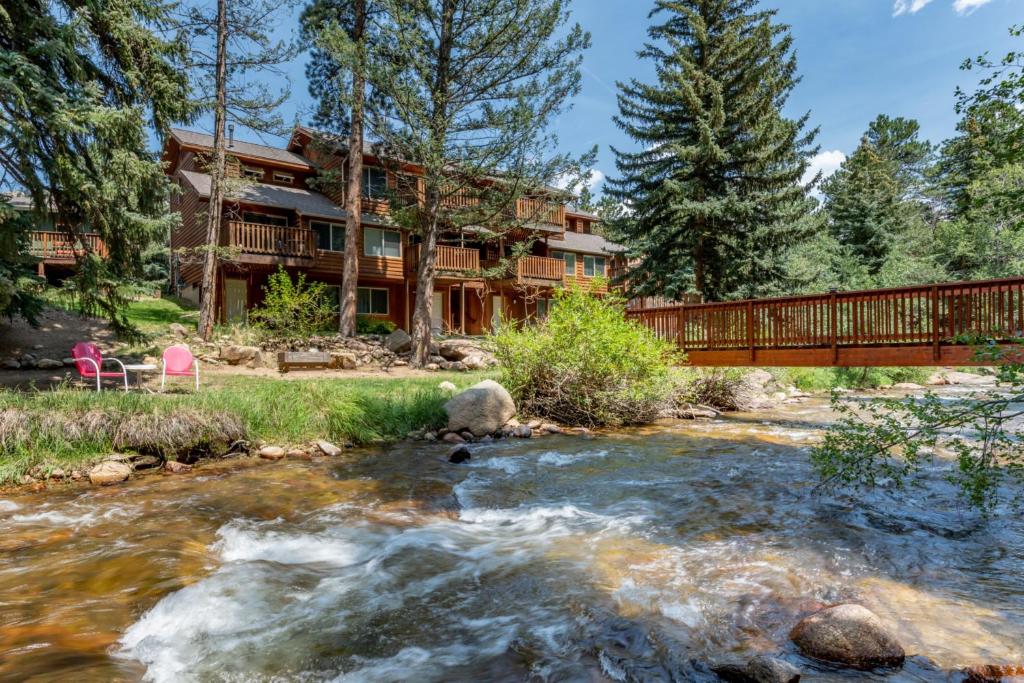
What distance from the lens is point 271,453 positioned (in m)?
7.43

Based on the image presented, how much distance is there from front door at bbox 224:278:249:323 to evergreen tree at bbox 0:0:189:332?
432 inches

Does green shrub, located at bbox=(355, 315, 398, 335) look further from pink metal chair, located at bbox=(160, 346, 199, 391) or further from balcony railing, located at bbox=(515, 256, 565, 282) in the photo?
pink metal chair, located at bbox=(160, 346, 199, 391)

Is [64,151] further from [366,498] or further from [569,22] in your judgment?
[569,22]

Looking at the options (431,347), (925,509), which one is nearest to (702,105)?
(431,347)

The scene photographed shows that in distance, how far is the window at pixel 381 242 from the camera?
2388cm

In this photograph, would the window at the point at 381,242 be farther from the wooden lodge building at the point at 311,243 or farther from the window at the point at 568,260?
the window at the point at 568,260

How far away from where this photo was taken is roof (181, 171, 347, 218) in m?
20.9

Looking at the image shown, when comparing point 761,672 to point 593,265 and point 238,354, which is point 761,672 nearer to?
point 238,354

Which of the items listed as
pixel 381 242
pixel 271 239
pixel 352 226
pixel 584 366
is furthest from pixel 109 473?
pixel 381 242

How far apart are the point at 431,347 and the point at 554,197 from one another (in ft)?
19.9

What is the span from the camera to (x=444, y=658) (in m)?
2.94

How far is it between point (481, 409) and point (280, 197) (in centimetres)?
1741

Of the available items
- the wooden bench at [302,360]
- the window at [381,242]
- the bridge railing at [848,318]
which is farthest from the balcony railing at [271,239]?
the bridge railing at [848,318]

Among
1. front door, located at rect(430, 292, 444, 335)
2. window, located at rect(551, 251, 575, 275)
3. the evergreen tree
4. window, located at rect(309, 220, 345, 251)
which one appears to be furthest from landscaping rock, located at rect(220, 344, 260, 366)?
window, located at rect(551, 251, 575, 275)
